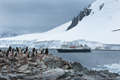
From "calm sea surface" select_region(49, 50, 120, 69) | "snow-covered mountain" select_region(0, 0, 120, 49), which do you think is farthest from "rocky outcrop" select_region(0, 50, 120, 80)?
"snow-covered mountain" select_region(0, 0, 120, 49)

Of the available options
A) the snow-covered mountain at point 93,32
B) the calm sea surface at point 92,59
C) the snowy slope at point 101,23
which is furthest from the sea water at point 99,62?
the snowy slope at point 101,23

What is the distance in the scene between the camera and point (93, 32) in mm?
129500

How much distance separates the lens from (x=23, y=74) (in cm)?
1541

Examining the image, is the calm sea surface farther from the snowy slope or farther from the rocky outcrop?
the snowy slope

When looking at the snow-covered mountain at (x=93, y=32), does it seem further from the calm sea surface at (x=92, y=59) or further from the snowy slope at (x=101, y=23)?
the calm sea surface at (x=92, y=59)

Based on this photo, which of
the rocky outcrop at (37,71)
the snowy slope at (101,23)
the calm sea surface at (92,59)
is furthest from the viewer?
the snowy slope at (101,23)

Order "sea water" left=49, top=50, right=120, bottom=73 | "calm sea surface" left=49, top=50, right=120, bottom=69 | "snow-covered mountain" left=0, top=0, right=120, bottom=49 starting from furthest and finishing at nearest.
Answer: "snow-covered mountain" left=0, top=0, right=120, bottom=49 < "calm sea surface" left=49, top=50, right=120, bottom=69 < "sea water" left=49, top=50, right=120, bottom=73

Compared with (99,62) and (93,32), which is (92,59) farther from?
(93,32)

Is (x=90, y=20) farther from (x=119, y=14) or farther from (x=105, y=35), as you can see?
(x=105, y=35)

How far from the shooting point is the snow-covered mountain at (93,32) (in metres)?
106

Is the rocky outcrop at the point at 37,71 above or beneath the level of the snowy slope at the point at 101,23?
beneath

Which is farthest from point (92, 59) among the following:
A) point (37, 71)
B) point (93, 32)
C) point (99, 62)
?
point (93, 32)

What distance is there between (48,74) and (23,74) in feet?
5.66

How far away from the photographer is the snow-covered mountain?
106481mm
